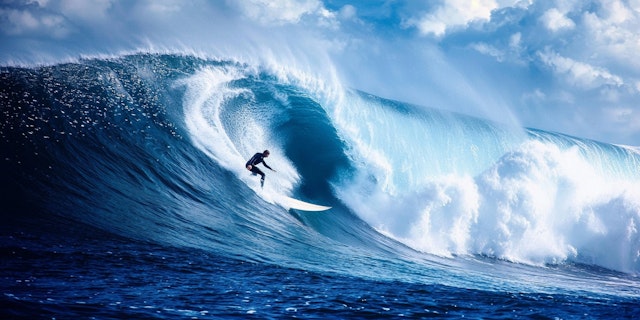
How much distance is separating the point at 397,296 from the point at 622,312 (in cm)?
339

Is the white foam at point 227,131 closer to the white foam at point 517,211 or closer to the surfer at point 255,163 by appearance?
the surfer at point 255,163

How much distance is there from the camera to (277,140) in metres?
14.1

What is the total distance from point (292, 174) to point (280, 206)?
109 inches

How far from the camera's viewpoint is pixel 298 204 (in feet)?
36.5

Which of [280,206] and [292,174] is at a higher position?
[292,174]

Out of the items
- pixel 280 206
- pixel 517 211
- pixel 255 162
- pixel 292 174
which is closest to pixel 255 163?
pixel 255 162

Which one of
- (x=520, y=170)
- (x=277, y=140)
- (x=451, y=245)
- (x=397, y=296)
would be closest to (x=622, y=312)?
(x=397, y=296)

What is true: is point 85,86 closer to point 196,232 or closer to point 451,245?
point 196,232

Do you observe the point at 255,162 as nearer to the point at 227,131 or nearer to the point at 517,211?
the point at 227,131

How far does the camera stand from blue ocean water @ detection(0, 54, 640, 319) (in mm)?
4762

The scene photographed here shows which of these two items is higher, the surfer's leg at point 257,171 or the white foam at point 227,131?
the white foam at point 227,131

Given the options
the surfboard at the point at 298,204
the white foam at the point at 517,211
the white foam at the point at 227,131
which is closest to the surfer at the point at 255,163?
the white foam at the point at 227,131

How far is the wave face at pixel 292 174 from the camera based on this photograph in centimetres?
744

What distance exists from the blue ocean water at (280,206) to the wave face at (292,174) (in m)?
0.05
